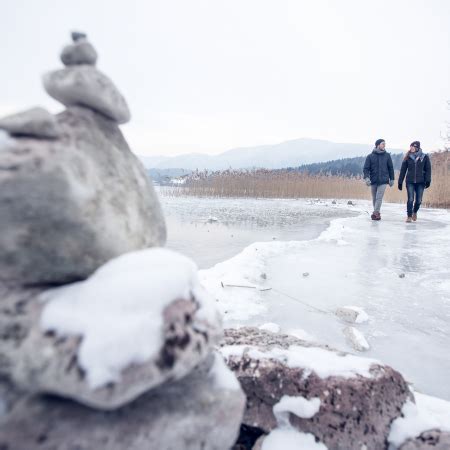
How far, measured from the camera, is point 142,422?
84cm

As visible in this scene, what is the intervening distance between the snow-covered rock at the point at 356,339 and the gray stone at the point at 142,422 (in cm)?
111

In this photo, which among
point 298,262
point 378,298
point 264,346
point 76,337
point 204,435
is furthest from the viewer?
point 298,262

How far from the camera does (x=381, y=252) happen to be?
435 cm

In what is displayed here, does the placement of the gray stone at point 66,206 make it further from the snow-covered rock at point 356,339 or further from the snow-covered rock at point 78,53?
the snow-covered rock at point 356,339

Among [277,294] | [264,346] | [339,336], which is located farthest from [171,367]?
[277,294]

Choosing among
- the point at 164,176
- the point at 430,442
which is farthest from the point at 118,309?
the point at 164,176

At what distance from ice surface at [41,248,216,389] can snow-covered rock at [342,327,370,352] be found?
4.23ft

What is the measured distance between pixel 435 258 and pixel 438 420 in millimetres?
3309

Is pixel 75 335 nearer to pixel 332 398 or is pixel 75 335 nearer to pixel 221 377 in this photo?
pixel 221 377

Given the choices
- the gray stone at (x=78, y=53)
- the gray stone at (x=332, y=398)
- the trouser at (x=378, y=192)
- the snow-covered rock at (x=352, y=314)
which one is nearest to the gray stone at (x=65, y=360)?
the gray stone at (x=332, y=398)

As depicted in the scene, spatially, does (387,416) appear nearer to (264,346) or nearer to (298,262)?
(264,346)

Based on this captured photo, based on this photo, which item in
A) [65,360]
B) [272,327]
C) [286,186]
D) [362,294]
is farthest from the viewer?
[286,186]

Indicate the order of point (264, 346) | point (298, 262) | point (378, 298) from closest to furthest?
point (264, 346) → point (378, 298) → point (298, 262)

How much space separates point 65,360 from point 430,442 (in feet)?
4.05
